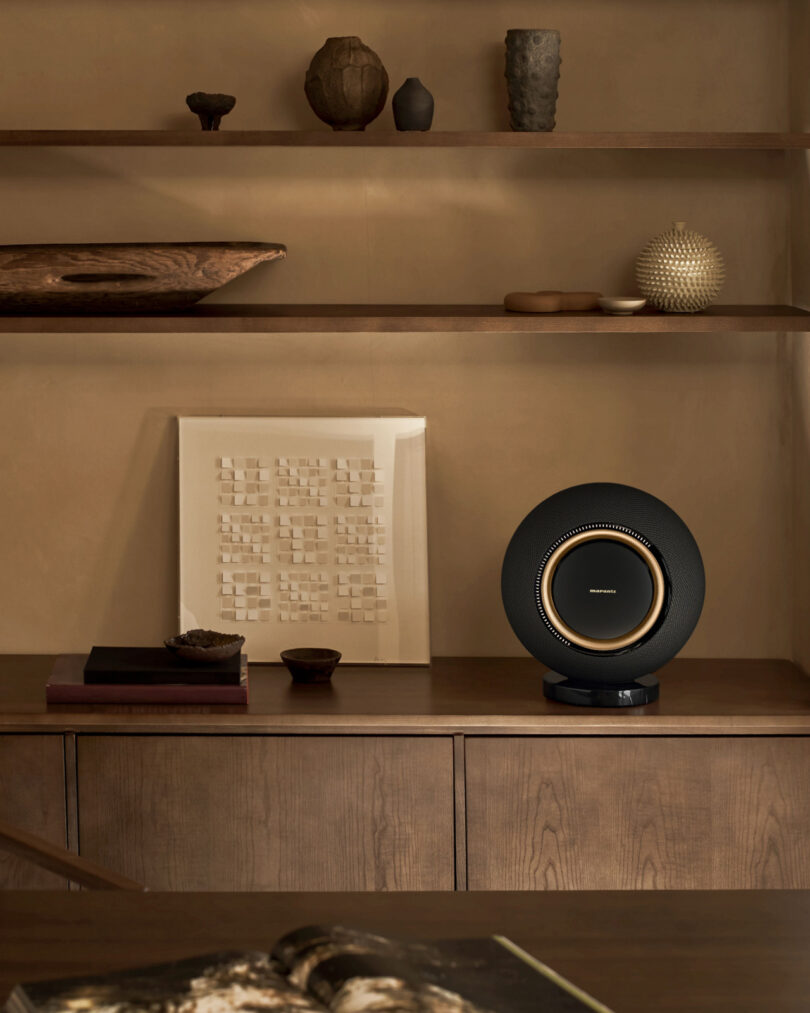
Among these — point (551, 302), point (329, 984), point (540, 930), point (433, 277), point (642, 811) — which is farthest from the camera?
point (433, 277)

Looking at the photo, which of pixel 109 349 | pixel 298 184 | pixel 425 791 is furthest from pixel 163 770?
pixel 298 184

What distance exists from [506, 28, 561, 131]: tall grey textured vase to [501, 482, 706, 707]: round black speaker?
2.68 feet

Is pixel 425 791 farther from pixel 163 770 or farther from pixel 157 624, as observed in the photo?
pixel 157 624

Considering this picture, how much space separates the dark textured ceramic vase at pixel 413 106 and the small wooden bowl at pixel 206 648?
1.18 m

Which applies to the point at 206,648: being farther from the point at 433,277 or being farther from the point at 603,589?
the point at 433,277

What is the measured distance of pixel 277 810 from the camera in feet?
8.30

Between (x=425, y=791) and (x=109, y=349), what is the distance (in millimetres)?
1310

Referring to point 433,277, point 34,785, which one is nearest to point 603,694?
point 433,277

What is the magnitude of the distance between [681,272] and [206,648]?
1.31 meters

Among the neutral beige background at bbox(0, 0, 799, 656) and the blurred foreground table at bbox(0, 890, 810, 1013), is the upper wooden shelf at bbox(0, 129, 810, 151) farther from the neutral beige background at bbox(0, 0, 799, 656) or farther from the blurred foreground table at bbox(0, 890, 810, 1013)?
the blurred foreground table at bbox(0, 890, 810, 1013)

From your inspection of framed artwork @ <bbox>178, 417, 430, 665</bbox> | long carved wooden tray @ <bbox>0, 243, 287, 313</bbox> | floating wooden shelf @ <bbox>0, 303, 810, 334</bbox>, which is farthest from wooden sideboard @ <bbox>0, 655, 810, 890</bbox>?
long carved wooden tray @ <bbox>0, 243, 287, 313</bbox>

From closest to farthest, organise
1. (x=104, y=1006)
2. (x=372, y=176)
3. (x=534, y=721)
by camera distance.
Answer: (x=104, y=1006)
(x=534, y=721)
(x=372, y=176)

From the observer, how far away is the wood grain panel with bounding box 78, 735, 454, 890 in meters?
2.52

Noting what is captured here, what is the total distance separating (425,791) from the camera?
2523 millimetres
